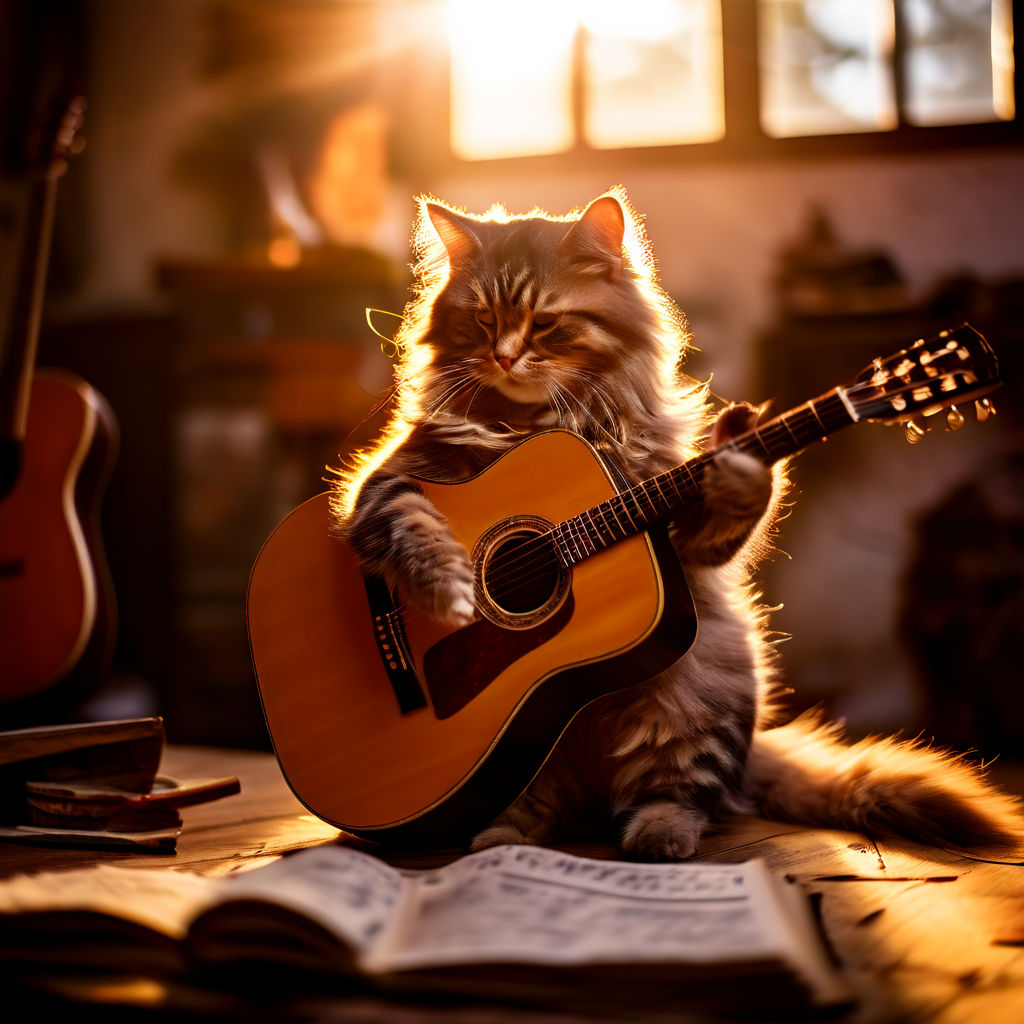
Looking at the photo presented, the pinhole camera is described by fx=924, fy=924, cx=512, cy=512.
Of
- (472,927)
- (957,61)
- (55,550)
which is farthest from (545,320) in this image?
(957,61)

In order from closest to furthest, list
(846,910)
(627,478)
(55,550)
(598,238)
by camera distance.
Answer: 1. (846,910)
2. (627,478)
3. (598,238)
4. (55,550)

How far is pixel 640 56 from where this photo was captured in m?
3.25

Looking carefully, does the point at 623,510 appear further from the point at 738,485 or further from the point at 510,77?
the point at 510,77

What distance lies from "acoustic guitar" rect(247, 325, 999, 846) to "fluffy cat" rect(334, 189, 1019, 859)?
1.9 inches

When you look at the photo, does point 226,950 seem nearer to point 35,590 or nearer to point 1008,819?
point 1008,819

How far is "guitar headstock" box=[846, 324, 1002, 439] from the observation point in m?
0.95

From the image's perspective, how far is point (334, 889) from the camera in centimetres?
74

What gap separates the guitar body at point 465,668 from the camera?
3.27 feet

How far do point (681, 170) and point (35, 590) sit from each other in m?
2.51

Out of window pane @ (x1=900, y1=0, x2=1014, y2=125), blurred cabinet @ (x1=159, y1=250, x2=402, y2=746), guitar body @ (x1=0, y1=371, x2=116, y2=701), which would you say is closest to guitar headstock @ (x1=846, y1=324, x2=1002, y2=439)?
guitar body @ (x1=0, y1=371, x2=116, y2=701)

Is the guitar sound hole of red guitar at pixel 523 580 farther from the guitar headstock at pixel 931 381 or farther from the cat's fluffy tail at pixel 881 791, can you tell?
the cat's fluffy tail at pixel 881 791

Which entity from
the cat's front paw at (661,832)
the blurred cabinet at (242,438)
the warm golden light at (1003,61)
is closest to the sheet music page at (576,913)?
the cat's front paw at (661,832)

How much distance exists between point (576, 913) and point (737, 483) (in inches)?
18.3

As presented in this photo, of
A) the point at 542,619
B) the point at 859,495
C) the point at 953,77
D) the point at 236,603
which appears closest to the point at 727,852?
the point at 542,619
